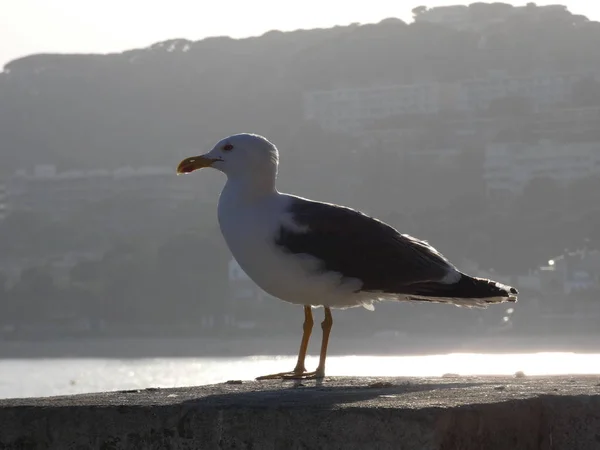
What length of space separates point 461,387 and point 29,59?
368 feet

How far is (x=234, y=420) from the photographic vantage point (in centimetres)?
262

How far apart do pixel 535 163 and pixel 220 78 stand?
2384 cm

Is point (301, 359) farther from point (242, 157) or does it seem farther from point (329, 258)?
point (242, 157)

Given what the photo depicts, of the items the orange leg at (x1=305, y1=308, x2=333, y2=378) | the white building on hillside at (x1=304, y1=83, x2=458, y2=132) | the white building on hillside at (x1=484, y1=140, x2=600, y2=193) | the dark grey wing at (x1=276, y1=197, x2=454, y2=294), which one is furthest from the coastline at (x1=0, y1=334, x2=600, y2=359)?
the dark grey wing at (x1=276, y1=197, x2=454, y2=294)

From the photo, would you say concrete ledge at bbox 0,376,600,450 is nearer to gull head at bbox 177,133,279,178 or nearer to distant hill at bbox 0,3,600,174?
gull head at bbox 177,133,279,178

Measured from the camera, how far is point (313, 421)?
2566mm

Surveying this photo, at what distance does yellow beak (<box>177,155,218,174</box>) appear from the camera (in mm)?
4336

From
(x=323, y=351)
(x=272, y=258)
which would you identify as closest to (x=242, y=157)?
(x=272, y=258)

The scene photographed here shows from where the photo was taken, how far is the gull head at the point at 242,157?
14.0 ft

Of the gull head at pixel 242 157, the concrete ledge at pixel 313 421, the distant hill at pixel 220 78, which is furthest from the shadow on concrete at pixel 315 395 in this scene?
the distant hill at pixel 220 78

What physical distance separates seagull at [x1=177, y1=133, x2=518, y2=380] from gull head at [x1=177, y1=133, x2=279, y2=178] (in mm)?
105

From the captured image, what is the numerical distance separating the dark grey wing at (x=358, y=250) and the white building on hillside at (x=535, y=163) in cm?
7926

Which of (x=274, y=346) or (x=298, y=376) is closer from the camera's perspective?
(x=298, y=376)

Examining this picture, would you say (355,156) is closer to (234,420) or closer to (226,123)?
(226,123)
